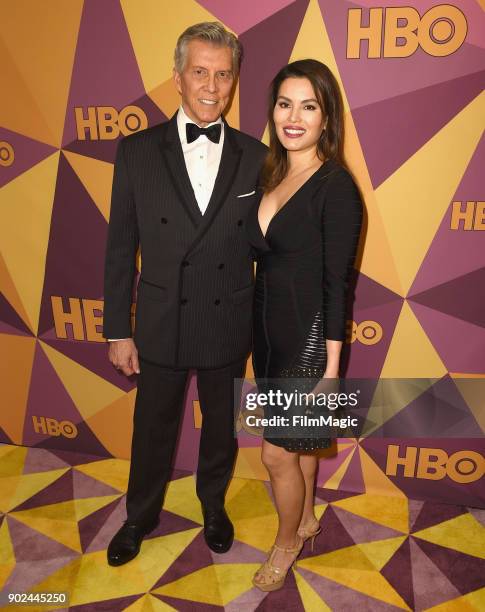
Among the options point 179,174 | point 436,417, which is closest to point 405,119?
point 179,174

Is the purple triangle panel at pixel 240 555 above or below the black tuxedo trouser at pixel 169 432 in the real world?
below

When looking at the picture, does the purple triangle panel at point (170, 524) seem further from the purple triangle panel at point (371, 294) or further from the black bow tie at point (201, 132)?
the black bow tie at point (201, 132)

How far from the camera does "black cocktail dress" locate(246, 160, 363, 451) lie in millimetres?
2002

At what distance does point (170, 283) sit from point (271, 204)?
0.52 meters

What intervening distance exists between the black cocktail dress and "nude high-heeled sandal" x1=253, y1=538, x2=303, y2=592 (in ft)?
1.96

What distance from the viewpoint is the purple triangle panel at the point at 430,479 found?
9.73 feet

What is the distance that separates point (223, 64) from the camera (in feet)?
7.23

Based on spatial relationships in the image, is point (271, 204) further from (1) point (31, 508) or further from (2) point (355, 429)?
(1) point (31, 508)

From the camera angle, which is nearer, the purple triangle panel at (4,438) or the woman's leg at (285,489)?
the woman's leg at (285,489)

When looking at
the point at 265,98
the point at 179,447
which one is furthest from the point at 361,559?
the point at 265,98

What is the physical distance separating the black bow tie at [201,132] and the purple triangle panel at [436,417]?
5.06 feet

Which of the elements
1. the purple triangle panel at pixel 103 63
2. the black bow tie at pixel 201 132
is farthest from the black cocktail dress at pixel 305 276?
the purple triangle panel at pixel 103 63

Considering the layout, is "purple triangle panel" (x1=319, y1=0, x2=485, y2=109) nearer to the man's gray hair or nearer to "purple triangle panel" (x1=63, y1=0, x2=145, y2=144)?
the man's gray hair

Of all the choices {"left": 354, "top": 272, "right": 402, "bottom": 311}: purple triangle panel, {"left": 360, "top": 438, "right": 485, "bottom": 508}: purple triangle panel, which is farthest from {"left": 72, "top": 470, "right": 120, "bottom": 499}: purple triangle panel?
{"left": 354, "top": 272, "right": 402, "bottom": 311}: purple triangle panel
